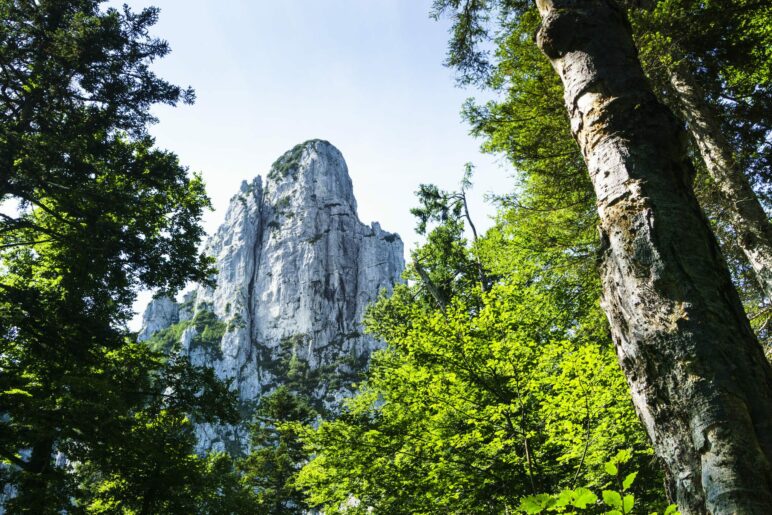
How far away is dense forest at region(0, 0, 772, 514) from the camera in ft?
4.93

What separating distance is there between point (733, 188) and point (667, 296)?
6.20m

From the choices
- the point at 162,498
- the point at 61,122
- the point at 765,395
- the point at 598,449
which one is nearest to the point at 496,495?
the point at 598,449

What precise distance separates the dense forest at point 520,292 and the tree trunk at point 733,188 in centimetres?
3

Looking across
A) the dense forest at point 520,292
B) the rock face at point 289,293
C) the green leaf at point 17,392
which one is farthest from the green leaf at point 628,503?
the rock face at point 289,293

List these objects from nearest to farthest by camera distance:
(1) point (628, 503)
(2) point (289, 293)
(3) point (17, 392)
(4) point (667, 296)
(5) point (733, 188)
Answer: (1) point (628, 503) < (4) point (667, 296) < (5) point (733, 188) < (3) point (17, 392) < (2) point (289, 293)

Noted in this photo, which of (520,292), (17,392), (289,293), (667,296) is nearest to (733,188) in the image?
(520,292)

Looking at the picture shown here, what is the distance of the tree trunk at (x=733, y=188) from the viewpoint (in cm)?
590

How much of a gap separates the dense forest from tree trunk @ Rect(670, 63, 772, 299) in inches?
1.3

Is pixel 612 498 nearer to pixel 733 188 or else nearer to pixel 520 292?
pixel 733 188

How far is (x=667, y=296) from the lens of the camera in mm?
1514

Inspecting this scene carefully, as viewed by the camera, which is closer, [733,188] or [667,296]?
[667,296]

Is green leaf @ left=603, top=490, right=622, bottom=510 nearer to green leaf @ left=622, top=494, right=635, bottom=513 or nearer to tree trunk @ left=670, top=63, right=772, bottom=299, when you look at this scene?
green leaf @ left=622, top=494, right=635, bottom=513

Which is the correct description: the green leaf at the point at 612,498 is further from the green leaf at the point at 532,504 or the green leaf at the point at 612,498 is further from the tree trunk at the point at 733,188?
the tree trunk at the point at 733,188

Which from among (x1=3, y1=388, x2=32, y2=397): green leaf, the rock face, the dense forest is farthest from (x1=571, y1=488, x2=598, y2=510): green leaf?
the rock face
